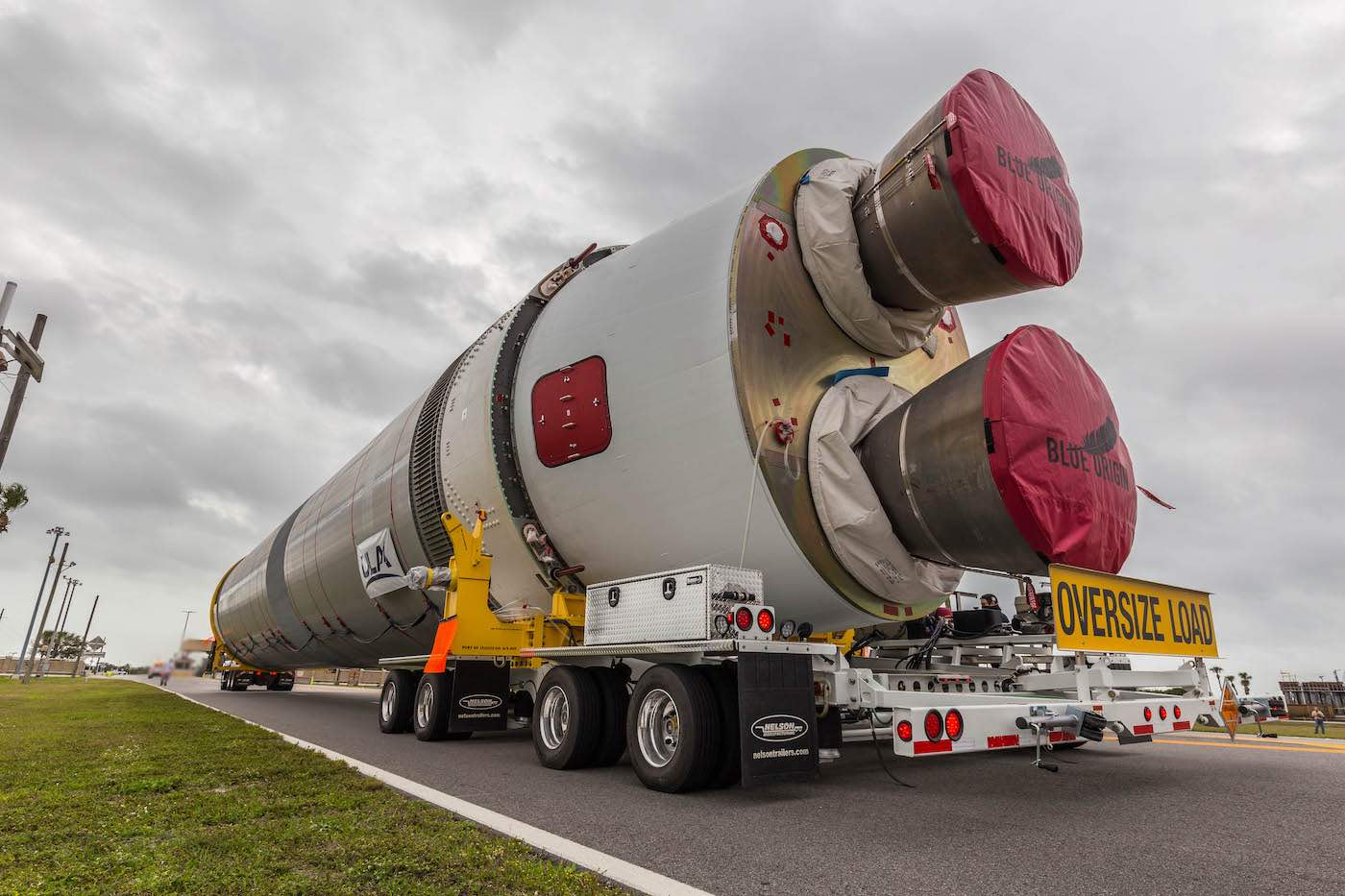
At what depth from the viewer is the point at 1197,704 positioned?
507cm

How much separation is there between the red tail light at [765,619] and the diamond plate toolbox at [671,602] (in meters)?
0.09

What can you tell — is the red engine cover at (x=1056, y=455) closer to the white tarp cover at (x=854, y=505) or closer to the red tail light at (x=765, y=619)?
the white tarp cover at (x=854, y=505)

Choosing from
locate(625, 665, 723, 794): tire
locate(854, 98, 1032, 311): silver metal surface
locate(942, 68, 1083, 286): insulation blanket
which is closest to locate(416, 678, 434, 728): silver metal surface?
locate(625, 665, 723, 794): tire

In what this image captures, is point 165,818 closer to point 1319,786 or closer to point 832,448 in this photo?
point 832,448

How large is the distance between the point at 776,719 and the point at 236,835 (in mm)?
2820

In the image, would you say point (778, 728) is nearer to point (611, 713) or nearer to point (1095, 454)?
point (611, 713)

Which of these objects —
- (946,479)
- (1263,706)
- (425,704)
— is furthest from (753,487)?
(425,704)

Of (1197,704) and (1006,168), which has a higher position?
(1006,168)

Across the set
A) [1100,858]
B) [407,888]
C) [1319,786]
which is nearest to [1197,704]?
[1319,786]

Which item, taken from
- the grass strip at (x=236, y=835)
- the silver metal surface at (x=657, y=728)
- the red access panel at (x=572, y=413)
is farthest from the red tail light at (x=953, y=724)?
the red access panel at (x=572, y=413)

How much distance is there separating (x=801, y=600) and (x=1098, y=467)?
223 centimetres

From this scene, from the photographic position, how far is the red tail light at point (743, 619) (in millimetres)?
4730

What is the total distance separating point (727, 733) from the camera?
475cm

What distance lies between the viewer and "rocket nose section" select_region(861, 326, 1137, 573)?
15.5 feet
